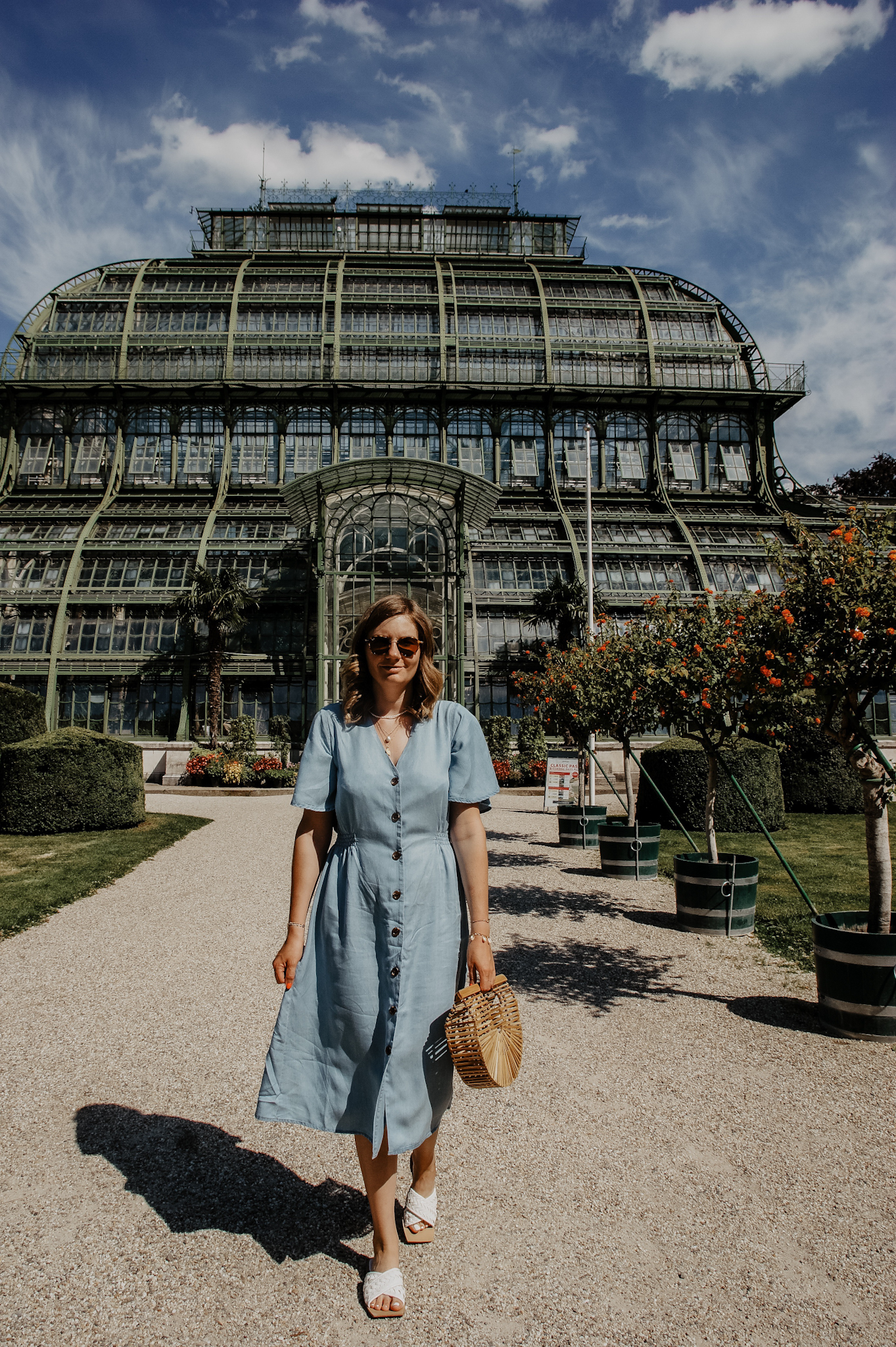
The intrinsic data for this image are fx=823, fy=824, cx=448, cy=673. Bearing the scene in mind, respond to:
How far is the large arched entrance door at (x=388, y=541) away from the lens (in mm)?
28047

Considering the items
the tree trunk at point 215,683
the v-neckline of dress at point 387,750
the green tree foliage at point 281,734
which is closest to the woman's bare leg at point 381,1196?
the v-neckline of dress at point 387,750

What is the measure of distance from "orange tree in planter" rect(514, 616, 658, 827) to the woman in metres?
6.04

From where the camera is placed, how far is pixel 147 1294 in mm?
3098

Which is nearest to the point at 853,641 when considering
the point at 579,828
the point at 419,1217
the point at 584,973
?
the point at 584,973

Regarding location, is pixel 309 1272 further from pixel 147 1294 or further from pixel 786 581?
pixel 786 581

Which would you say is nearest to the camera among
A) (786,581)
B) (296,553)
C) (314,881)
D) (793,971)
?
(314,881)

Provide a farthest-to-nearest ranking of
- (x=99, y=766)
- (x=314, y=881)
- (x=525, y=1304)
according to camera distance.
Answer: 1. (x=99, y=766)
2. (x=314, y=881)
3. (x=525, y=1304)

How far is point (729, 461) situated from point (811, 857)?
29.1 metres

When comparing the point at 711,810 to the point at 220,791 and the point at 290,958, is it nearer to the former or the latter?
the point at 290,958

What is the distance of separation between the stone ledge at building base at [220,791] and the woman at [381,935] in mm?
21155

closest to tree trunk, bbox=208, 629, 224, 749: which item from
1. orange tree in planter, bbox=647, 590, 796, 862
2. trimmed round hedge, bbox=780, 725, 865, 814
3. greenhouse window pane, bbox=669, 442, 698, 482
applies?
trimmed round hedge, bbox=780, 725, 865, 814

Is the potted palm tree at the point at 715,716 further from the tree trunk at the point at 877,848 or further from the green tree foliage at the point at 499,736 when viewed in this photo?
the green tree foliage at the point at 499,736

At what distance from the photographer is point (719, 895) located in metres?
8.83

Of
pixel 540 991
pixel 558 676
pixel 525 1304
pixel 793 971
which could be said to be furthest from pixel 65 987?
pixel 558 676
